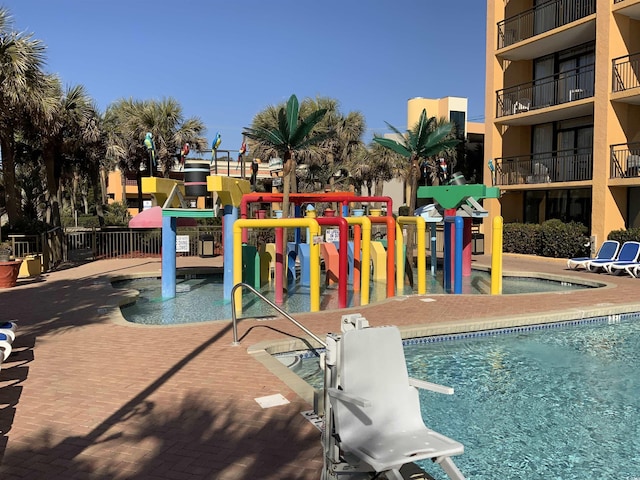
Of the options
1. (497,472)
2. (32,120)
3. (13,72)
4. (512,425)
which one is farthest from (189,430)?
(32,120)

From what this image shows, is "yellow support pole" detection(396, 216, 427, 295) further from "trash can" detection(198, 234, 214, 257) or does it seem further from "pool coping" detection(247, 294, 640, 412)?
"trash can" detection(198, 234, 214, 257)

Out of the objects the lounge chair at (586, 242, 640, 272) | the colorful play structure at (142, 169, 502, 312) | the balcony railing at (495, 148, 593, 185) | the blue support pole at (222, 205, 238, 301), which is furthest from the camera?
the balcony railing at (495, 148, 593, 185)

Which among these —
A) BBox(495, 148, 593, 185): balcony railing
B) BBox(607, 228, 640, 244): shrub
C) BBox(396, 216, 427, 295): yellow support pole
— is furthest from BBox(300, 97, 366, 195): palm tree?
BBox(396, 216, 427, 295): yellow support pole

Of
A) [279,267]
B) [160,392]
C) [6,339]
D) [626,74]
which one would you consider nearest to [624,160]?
[626,74]

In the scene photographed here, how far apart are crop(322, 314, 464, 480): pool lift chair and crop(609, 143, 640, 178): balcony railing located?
65.5 ft

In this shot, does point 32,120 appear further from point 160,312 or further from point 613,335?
point 613,335

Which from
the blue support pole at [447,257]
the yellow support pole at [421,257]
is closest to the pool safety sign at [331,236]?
the blue support pole at [447,257]

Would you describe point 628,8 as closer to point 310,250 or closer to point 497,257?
point 497,257

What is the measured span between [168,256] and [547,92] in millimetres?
19255

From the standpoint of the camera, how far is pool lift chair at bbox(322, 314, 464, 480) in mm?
3469

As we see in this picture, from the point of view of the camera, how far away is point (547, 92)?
81.9 feet

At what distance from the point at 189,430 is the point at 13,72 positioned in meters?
14.1

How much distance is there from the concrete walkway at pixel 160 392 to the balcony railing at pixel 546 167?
13423 millimetres

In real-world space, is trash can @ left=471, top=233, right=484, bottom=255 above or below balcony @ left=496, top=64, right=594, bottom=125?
below
